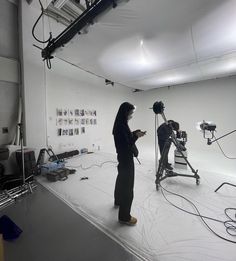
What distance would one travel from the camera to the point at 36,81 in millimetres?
4031

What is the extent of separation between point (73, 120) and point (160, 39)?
3.48 metres

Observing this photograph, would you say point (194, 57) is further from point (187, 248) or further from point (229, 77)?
point (187, 248)

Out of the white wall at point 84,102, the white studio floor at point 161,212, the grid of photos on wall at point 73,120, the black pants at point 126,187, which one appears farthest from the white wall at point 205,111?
the black pants at point 126,187

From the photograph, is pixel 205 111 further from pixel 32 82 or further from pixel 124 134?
pixel 32 82

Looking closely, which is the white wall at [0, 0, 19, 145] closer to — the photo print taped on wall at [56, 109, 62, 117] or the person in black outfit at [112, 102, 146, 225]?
the photo print taped on wall at [56, 109, 62, 117]

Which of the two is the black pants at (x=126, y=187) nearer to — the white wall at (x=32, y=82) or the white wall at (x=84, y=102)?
the white wall at (x=32, y=82)

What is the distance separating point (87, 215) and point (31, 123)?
2.82m

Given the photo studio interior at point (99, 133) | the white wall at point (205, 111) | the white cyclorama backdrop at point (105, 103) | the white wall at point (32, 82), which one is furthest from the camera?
the white wall at point (205, 111)

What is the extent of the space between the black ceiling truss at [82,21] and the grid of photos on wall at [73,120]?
200 centimetres

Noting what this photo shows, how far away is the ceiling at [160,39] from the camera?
6.60 ft

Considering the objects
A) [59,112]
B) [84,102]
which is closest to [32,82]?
[59,112]

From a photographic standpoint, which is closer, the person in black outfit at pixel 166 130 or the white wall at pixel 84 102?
the person in black outfit at pixel 166 130

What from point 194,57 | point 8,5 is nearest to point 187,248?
point 194,57

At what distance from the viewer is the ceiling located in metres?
2.01
